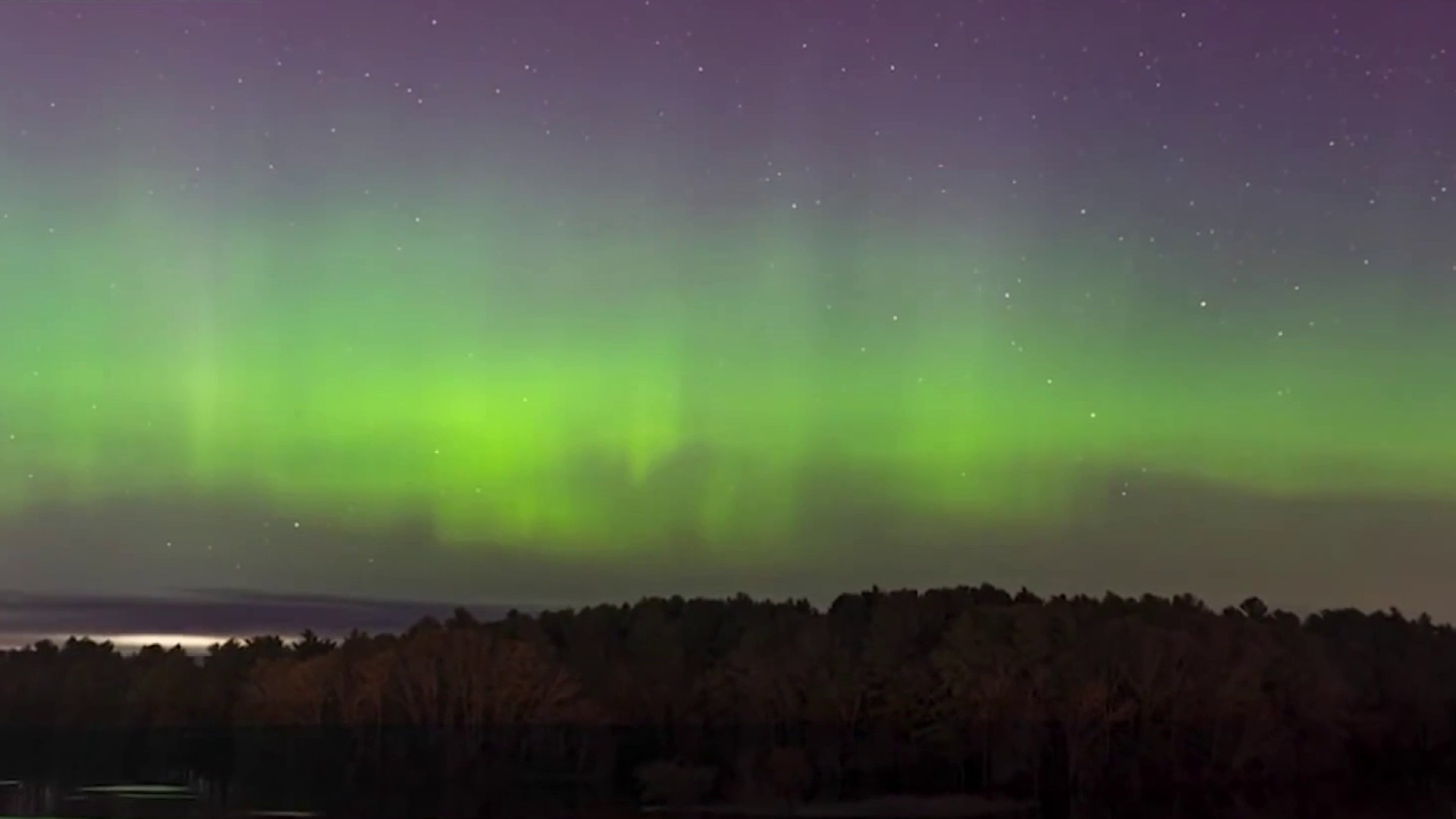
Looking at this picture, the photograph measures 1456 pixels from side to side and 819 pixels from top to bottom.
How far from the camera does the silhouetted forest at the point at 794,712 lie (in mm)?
28094

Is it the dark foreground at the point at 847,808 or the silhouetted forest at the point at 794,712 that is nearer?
the dark foreground at the point at 847,808

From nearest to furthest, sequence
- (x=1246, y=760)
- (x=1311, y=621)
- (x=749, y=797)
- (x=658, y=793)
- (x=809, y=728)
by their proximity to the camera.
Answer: (x=749, y=797) < (x=658, y=793) < (x=1246, y=760) < (x=809, y=728) < (x=1311, y=621)

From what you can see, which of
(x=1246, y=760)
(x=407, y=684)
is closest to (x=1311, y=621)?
(x=1246, y=760)

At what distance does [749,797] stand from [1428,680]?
1648 centimetres

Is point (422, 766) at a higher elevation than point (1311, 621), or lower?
lower

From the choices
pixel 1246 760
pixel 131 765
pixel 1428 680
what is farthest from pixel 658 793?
pixel 1428 680

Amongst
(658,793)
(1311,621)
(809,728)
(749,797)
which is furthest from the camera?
(1311,621)

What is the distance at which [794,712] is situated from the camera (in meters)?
32.7

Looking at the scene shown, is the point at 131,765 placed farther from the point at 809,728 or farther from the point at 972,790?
the point at 972,790

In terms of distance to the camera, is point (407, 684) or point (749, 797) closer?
point (749, 797)

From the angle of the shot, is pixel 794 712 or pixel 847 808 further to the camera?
pixel 794 712

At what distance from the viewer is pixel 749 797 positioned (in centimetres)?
2467

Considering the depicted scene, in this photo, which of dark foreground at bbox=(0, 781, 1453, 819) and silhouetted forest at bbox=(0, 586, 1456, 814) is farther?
silhouetted forest at bbox=(0, 586, 1456, 814)

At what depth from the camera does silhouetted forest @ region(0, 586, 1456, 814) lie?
92.2ft
